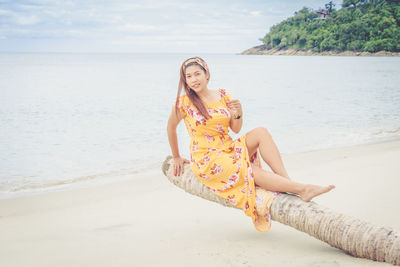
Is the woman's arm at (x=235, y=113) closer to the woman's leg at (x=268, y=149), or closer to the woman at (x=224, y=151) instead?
the woman at (x=224, y=151)

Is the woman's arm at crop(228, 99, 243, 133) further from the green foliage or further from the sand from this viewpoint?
the green foliage

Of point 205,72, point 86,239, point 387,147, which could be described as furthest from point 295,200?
point 387,147

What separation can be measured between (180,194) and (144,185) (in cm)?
84

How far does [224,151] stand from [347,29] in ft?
307

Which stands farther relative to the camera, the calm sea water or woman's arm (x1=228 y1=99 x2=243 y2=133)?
the calm sea water

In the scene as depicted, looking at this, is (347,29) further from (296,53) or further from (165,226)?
(165,226)

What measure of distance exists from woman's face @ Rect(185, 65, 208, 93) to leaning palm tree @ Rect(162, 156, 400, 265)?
3.30 ft

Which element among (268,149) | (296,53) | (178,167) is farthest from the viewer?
(296,53)

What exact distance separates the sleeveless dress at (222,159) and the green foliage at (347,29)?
89203mm

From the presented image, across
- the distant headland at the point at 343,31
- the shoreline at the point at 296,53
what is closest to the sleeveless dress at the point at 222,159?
the distant headland at the point at 343,31

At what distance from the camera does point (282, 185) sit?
10.4 ft

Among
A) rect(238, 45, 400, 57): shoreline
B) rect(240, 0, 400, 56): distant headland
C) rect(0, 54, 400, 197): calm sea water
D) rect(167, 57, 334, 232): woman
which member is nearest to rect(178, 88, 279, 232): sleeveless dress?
rect(167, 57, 334, 232): woman

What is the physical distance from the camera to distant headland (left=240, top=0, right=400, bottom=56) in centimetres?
8362

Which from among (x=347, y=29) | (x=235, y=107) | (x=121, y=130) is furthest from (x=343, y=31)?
(x=235, y=107)
